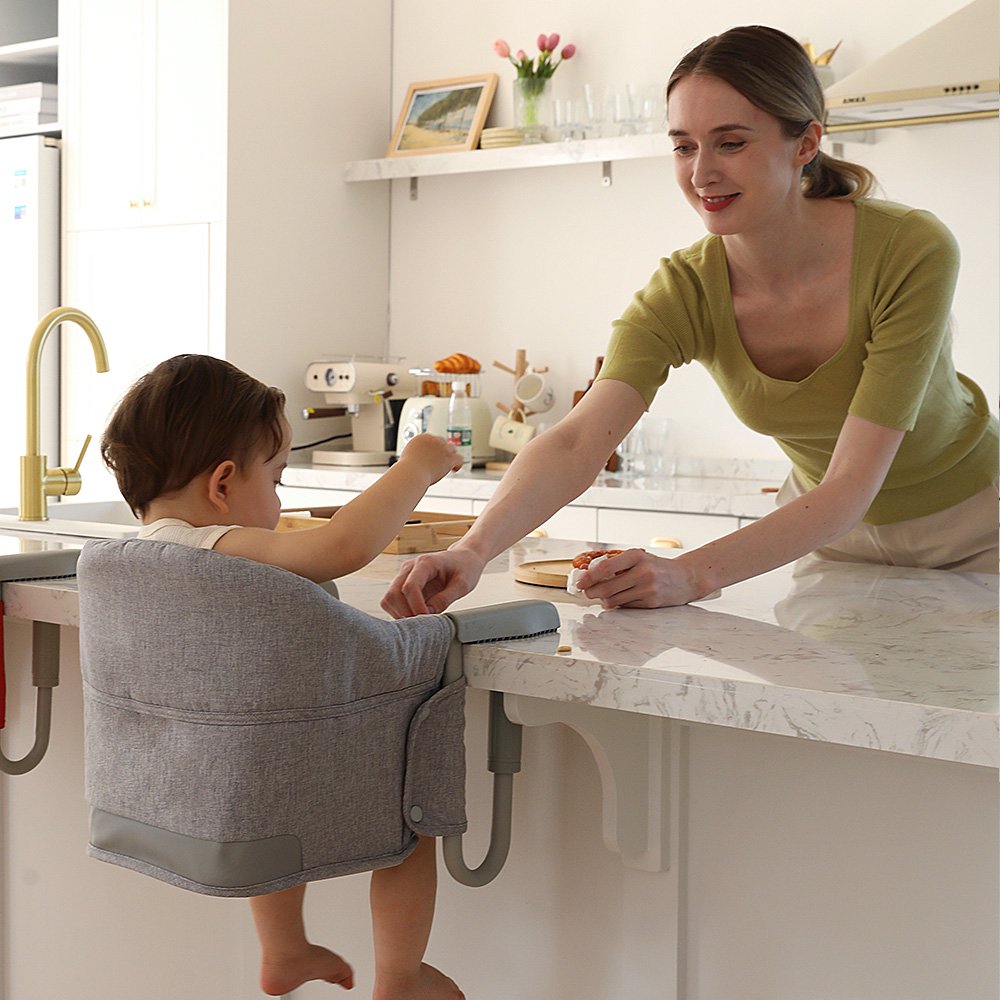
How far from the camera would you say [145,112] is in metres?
4.14

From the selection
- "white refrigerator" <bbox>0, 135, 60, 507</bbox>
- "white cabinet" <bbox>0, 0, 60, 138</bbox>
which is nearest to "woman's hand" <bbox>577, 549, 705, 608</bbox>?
"white refrigerator" <bbox>0, 135, 60, 507</bbox>

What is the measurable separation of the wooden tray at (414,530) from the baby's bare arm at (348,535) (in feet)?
1.60

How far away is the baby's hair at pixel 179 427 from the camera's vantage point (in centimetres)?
133

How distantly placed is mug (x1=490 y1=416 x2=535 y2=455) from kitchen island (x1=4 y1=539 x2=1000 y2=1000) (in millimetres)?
2389

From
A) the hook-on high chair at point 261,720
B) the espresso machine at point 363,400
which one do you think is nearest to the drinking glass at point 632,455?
the espresso machine at point 363,400

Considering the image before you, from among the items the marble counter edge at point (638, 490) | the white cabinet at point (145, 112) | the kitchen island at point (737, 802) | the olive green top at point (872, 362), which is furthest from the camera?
the white cabinet at point (145, 112)

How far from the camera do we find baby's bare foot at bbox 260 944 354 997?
1415 millimetres

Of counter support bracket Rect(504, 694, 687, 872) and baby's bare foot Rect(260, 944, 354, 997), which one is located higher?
counter support bracket Rect(504, 694, 687, 872)

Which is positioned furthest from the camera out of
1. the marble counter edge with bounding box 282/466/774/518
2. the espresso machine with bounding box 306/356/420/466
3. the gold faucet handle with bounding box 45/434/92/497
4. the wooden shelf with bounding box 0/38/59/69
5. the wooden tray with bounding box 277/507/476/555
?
the wooden shelf with bounding box 0/38/59/69

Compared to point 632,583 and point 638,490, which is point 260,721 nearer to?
point 632,583

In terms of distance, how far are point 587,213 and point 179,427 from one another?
9.91 feet

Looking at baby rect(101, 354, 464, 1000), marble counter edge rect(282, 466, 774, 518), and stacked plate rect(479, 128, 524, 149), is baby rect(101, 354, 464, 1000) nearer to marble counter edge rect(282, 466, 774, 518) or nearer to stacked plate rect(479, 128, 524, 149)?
marble counter edge rect(282, 466, 774, 518)

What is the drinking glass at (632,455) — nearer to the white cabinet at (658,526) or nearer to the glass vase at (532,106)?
the white cabinet at (658,526)

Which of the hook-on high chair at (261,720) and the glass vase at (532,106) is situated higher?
the glass vase at (532,106)
